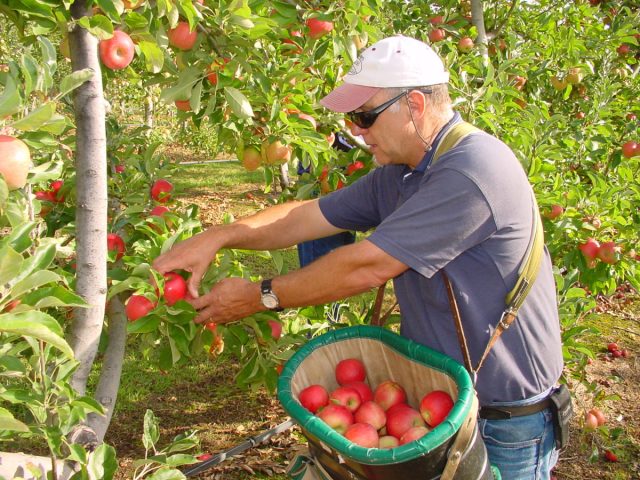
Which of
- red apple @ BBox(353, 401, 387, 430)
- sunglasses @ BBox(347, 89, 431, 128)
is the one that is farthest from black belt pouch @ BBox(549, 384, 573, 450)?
sunglasses @ BBox(347, 89, 431, 128)

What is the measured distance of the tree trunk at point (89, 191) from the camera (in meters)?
1.42

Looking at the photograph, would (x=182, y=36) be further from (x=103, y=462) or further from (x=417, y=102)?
(x=103, y=462)

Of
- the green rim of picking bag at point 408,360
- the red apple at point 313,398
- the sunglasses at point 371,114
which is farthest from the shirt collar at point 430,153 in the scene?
the red apple at point 313,398

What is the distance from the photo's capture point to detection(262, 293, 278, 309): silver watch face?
1.86 meters

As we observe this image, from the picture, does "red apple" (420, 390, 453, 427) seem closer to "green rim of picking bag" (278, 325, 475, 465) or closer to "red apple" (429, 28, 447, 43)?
"green rim of picking bag" (278, 325, 475, 465)

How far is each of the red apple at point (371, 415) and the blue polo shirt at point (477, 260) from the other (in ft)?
0.80

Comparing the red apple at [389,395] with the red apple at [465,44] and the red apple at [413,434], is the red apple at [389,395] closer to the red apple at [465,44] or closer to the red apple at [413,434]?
the red apple at [413,434]

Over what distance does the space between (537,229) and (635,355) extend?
3.16m

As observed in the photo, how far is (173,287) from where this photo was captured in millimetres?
1795

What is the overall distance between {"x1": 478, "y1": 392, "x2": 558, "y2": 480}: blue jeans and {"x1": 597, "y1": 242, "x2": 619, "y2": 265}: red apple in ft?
4.33

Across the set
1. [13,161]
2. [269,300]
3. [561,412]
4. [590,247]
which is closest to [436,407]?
[561,412]

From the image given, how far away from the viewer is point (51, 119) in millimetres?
1208

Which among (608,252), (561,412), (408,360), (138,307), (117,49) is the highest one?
(117,49)

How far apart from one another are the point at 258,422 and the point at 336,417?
6.60ft
